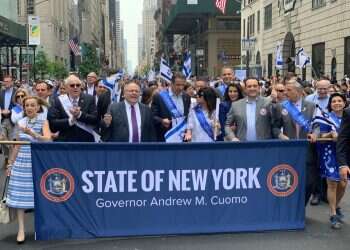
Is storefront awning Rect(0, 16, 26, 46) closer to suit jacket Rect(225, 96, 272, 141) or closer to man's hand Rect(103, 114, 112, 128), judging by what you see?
man's hand Rect(103, 114, 112, 128)

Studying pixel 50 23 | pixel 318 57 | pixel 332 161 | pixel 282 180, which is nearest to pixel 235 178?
pixel 282 180

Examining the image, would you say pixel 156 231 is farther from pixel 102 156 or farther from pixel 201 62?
pixel 201 62

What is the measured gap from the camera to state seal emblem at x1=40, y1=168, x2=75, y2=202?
22.4 ft

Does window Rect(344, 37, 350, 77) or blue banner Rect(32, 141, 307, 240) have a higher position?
window Rect(344, 37, 350, 77)

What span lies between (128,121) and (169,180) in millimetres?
1142

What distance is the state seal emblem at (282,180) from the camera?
7.25 metres

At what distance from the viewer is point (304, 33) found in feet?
141

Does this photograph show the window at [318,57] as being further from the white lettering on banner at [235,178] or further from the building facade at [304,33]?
the white lettering on banner at [235,178]

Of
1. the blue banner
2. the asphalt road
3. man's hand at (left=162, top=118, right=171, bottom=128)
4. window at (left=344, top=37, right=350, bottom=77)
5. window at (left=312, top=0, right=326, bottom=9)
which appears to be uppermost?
window at (left=312, top=0, right=326, bottom=9)

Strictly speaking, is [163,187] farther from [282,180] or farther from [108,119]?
[282,180]

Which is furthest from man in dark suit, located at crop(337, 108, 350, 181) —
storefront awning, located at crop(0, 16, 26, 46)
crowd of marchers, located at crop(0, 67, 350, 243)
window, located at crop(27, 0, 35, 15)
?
window, located at crop(27, 0, 35, 15)

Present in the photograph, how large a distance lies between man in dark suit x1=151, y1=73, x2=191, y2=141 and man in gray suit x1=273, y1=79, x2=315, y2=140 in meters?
1.50

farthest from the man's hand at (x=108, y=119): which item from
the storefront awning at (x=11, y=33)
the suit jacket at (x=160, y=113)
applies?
the storefront awning at (x=11, y=33)

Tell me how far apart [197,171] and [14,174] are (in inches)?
83.7
